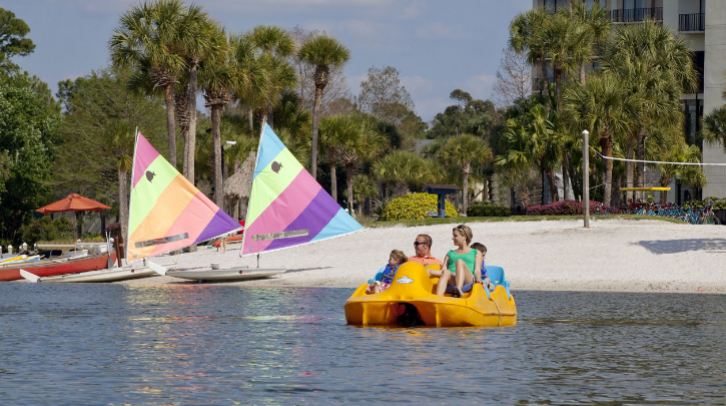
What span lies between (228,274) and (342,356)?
22560mm

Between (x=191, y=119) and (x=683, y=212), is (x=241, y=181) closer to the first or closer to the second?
(x=191, y=119)

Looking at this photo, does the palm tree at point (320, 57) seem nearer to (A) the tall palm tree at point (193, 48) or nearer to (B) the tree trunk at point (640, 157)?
(A) the tall palm tree at point (193, 48)

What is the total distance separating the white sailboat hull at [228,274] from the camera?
45062mm

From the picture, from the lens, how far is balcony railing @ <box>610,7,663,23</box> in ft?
278

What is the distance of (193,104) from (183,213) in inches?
679

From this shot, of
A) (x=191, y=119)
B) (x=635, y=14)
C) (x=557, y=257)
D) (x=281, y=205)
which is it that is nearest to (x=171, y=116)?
(x=191, y=119)

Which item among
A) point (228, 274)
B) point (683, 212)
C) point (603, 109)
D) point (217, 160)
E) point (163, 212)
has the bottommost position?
point (228, 274)

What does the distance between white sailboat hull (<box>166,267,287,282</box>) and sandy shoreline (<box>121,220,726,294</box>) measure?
0.36 meters

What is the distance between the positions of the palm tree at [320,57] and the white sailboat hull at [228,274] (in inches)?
1143

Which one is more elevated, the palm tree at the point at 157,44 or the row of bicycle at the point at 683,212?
the palm tree at the point at 157,44

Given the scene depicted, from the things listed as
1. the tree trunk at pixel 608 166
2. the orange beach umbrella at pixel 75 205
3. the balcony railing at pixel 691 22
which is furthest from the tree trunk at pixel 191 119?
the balcony railing at pixel 691 22

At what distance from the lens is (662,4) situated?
84562 mm

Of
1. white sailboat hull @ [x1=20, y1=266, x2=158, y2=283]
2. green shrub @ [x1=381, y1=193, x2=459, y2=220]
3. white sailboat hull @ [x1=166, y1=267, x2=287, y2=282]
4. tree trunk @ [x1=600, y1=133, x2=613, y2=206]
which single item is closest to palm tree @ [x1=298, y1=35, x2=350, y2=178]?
green shrub @ [x1=381, y1=193, x2=459, y2=220]

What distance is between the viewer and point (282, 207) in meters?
43.1
